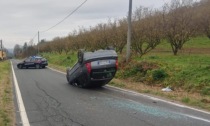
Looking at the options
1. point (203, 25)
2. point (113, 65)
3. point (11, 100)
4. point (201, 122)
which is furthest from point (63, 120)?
point (203, 25)

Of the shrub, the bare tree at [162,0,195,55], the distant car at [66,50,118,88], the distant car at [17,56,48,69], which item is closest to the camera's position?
the distant car at [66,50,118,88]

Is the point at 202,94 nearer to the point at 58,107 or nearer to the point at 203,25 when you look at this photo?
the point at 58,107

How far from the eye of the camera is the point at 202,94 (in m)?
12.7

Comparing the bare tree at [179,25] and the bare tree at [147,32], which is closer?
the bare tree at [179,25]

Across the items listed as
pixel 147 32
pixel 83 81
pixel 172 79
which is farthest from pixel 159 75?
pixel 147 32

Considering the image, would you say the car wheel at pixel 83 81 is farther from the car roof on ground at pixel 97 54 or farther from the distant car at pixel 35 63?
the distant car at pixel 35 63

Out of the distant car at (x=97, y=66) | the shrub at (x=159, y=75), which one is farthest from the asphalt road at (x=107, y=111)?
the shrub at (x=159, y=75)

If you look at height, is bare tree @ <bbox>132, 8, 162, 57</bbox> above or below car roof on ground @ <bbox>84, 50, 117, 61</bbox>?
above

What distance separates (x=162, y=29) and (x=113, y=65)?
12.4 m

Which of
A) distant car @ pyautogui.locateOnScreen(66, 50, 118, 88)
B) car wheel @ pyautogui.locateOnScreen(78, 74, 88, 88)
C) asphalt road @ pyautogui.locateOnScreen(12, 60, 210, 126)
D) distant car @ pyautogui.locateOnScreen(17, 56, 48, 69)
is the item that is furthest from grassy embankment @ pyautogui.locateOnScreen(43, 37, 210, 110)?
distant car @ pyautogui.locateOnScreen(17, 56, 48, 69)

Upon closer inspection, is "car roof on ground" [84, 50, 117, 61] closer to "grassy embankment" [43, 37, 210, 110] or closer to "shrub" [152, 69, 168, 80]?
"grassy embankment" [43, 37, 210, 110]

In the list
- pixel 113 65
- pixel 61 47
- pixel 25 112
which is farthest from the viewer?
pixel 61 47

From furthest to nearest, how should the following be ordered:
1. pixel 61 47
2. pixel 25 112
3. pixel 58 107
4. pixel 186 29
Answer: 1. pixel 61 47
2. pixel 186 29
3. pixel 58 107
4. pixel 25 112

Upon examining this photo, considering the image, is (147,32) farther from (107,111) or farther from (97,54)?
(107,111)
